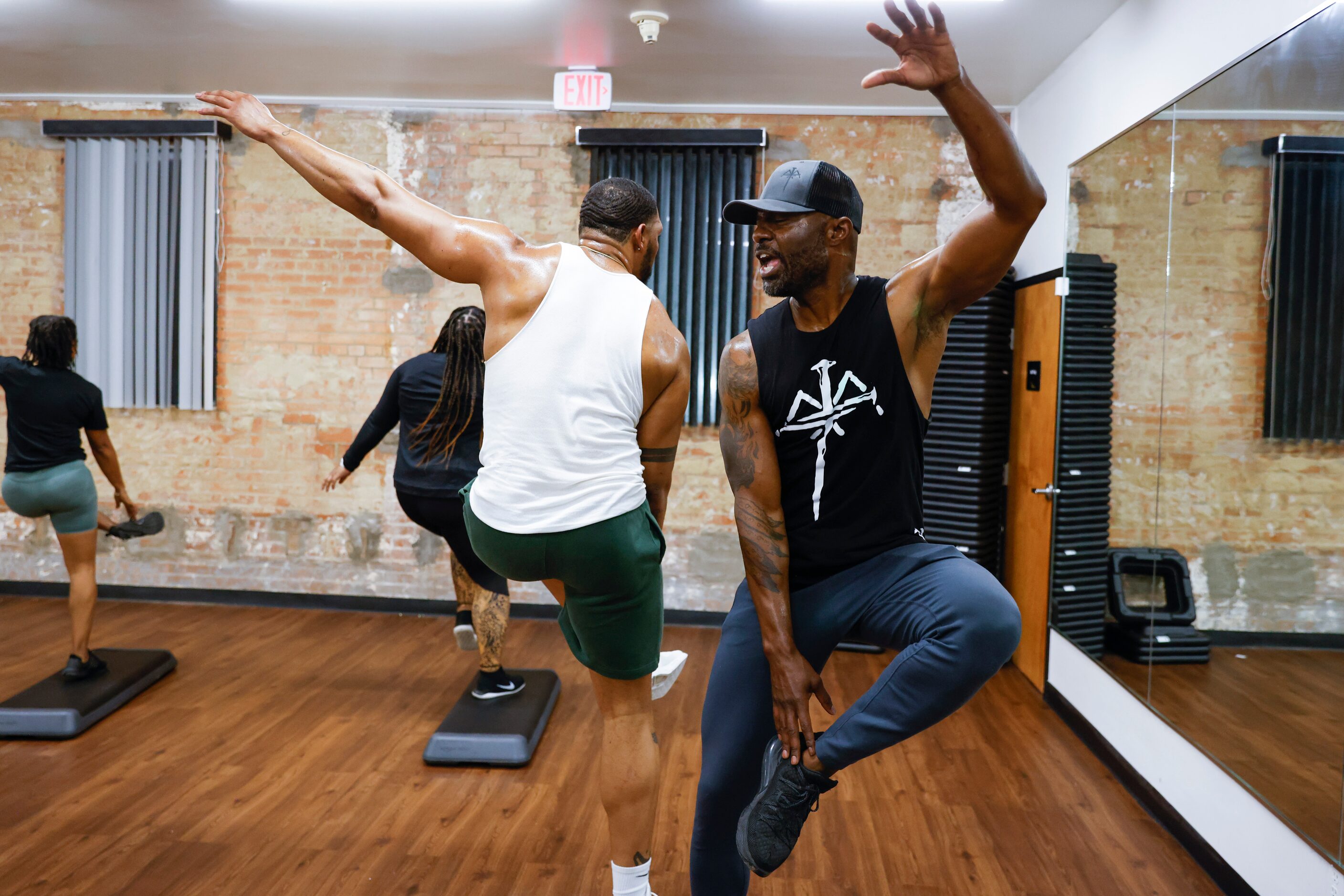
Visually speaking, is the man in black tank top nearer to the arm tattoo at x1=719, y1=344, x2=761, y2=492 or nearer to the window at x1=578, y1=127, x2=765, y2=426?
the arm tattoo at x1=719, y1=344, x2=761, y2=492

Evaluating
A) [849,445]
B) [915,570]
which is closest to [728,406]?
[849,445]

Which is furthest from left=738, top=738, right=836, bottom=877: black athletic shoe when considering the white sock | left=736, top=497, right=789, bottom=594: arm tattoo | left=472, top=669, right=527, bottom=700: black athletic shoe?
left=472, top=669, right=527, bottom=700: black athletic shoe

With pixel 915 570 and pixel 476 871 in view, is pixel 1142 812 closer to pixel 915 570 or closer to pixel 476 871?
pixel 915 570

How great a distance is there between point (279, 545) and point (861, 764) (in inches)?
153

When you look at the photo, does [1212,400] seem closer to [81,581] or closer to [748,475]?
[748,475]

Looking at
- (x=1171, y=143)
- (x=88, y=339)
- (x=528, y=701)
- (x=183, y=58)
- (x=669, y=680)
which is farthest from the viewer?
(x=88, y=339)

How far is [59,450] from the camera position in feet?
12.2

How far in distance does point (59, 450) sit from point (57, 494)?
0.18 meters

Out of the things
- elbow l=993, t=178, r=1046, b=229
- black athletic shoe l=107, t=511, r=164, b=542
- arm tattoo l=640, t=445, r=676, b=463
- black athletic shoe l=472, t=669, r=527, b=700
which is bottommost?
black athletic shoe l=472, t=669, r=527, b=700

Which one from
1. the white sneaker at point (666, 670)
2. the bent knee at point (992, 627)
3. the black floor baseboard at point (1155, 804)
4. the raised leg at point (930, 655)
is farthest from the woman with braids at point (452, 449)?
the black floor baseboard at point (1155, 804)

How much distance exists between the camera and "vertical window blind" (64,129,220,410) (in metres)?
5.45

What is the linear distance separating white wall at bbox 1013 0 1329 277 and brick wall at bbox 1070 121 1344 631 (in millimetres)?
185

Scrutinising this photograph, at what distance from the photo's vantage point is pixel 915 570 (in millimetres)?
1812

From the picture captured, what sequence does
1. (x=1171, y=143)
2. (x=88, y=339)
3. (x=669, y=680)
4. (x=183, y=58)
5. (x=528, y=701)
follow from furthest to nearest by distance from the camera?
(x=88, y=339) → (x=183, y=58) → (x=528, y=701) → (x=1171, y=143) → (x=669, y=680)
